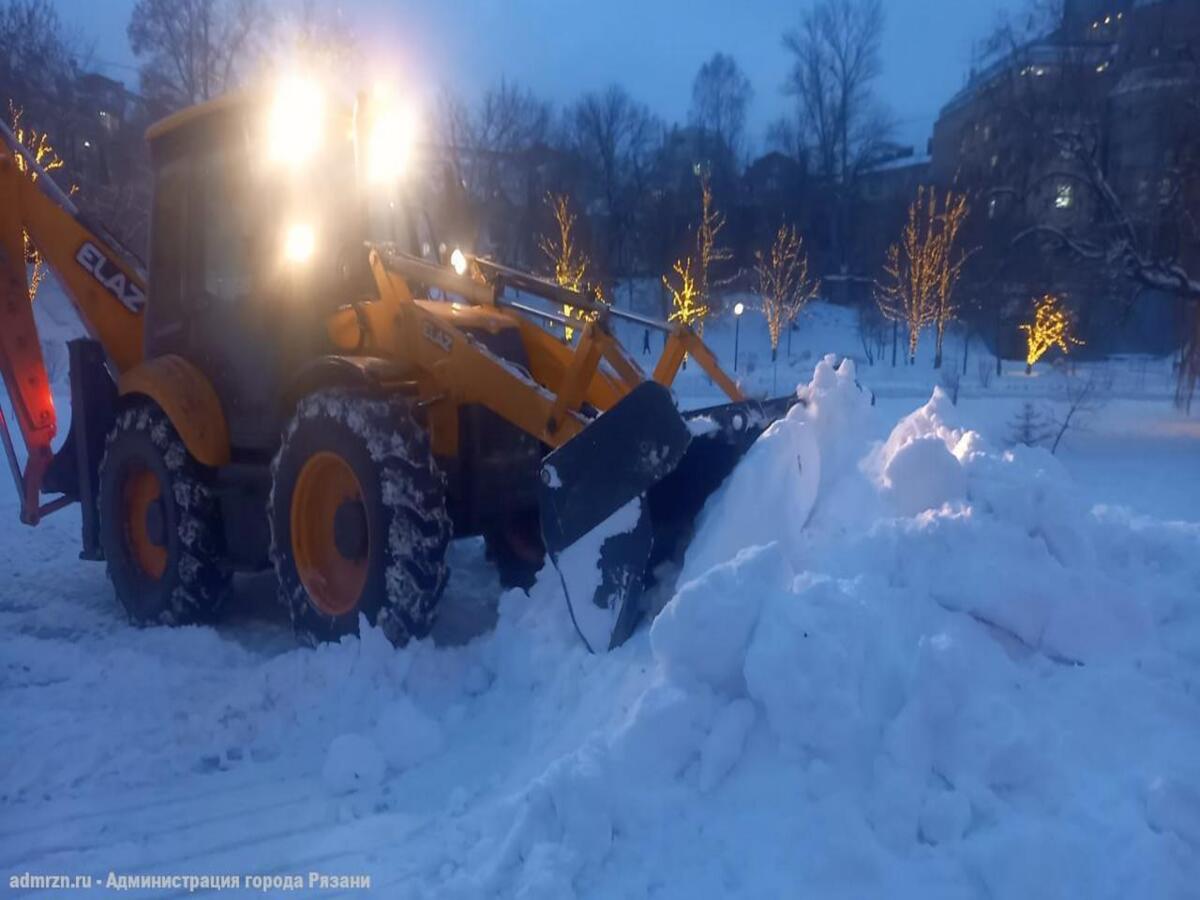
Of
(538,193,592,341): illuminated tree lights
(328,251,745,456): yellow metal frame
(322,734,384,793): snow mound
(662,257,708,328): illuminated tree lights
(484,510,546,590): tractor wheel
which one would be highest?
(538,193,592,341): illuminated tree lights

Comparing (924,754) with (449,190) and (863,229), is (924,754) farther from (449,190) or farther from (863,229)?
(863,229)

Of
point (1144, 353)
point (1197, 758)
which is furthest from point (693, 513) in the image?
point (1144, 353)

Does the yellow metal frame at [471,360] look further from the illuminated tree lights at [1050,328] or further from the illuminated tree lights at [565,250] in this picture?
the illuminated tree lights at [1050,328]

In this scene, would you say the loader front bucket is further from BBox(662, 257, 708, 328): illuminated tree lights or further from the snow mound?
BBox(662, 257, 708, 328): illuminated tree lights

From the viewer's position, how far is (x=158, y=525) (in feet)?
19.4

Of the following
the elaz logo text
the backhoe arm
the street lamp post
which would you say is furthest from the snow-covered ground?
the street lamp post

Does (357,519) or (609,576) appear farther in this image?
(357,519)

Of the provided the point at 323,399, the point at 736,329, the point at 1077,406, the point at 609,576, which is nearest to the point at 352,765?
the point at 609,576

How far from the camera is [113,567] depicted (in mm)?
6148

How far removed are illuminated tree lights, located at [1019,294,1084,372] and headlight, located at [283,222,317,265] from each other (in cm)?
2527

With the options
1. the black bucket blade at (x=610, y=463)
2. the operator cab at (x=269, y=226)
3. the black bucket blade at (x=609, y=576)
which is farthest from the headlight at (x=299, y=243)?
the black bucket blade at (x=609, y=576)

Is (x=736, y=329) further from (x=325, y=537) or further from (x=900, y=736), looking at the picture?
(x=900, y=736)

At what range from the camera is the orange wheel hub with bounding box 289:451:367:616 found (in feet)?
16.5

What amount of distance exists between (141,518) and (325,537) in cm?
178
